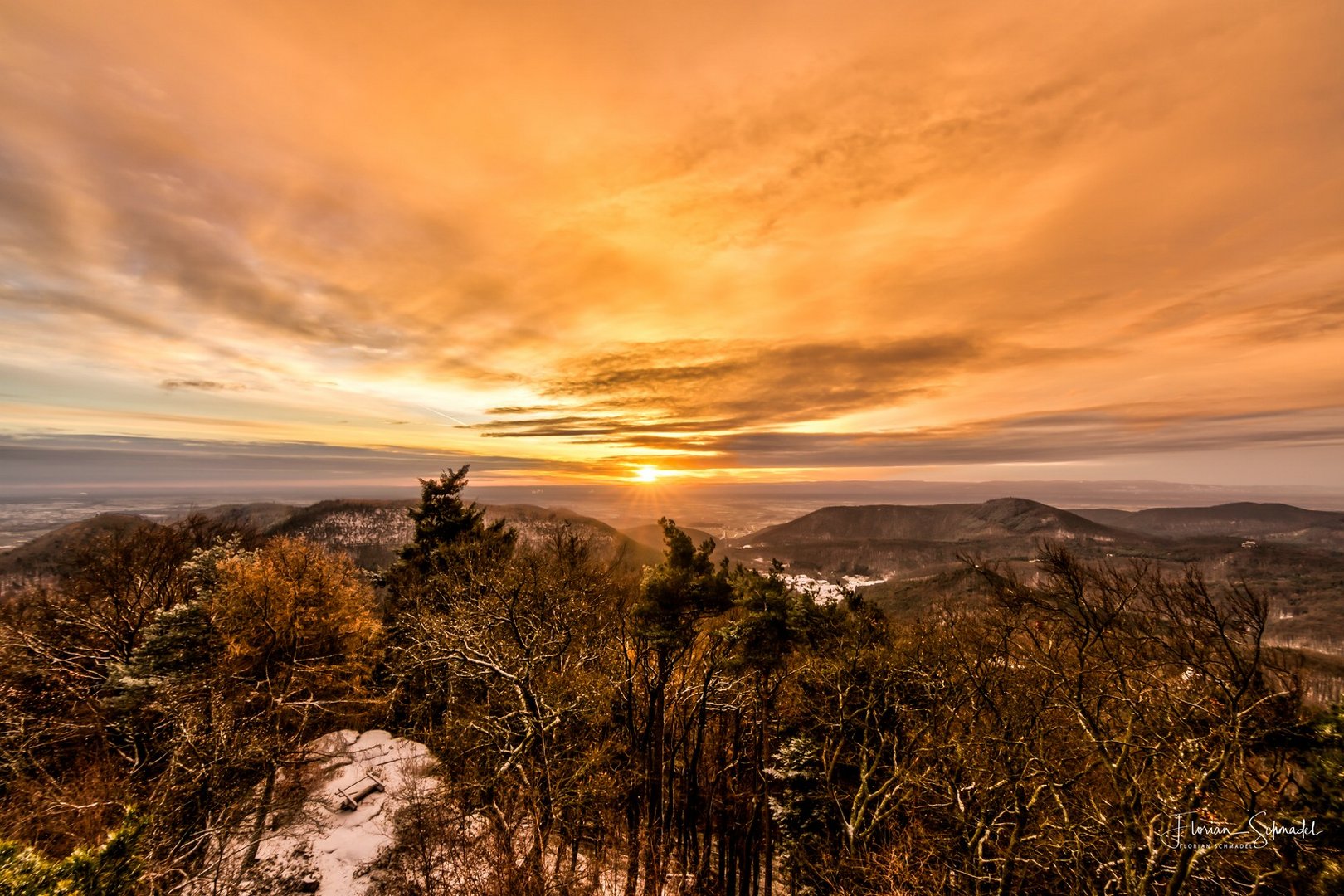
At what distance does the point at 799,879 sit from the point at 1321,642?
1051 feet

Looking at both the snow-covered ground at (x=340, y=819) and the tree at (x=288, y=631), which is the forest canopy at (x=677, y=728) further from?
the snow-covered ground at (x=340, y=819)

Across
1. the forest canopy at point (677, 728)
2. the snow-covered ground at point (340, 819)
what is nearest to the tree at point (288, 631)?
the forest canopy at point (677, 728)

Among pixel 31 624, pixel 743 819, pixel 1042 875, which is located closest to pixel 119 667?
pixel 31 624

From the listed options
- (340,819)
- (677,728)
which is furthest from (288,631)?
(677,728)

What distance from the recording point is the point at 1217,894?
574 inches

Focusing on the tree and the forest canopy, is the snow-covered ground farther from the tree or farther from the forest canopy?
the tree

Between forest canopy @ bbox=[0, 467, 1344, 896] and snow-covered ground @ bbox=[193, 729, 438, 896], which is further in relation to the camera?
snow-covered ground @ bbox=[193, 729, 438, 896]

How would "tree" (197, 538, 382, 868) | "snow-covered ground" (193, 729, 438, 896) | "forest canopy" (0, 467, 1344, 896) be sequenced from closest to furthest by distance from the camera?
"forest canopy" (0, 467, 1344, 896) < "snow-covered ground" (193, 729, 438, 896) < "tree" (197, 538, 382, 868)

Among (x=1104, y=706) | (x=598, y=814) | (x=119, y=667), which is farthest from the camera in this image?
(x=598, y=814)

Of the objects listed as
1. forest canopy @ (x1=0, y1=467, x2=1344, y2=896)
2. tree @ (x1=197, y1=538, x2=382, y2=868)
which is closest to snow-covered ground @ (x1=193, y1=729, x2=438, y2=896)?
forest canopy @ (x1=0, y1=467, x2=1344, y2=896)

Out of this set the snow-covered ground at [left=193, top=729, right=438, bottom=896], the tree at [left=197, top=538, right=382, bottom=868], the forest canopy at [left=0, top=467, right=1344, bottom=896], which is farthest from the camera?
the tree at [left=197, top=538, right=382, bottom=868]

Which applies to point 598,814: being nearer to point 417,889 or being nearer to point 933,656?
point 417,889

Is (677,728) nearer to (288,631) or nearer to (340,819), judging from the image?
(340,819)

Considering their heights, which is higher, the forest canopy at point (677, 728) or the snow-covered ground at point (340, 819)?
the forest canopy at point (677, 728)
